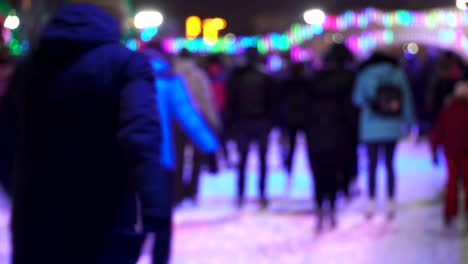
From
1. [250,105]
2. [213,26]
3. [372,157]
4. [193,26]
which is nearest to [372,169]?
[372,157]

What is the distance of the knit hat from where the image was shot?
262 cm

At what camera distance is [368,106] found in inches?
263

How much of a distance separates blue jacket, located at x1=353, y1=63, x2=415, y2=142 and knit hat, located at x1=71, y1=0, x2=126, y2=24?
414 cm

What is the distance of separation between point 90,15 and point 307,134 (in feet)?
13.7

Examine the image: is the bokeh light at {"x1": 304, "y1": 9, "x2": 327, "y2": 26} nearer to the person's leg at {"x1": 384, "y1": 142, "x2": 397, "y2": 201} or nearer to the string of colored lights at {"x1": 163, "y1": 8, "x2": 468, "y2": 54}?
the string of colored lights at {"x1": 163, "y1": 8, "x2": 468, "y2": 54}

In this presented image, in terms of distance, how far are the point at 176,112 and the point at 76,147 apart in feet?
6.71

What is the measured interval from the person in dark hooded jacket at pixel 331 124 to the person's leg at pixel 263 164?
853 mm

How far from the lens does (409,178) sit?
385 inches

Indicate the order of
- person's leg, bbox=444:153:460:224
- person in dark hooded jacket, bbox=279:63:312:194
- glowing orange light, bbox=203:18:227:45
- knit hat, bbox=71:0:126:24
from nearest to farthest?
knit hat, bbox=71:0:126:24 → person's leg, bbox=444:153:460:224 → person in dark hooded jacket, bbox=279:63:312:194 → glowing orange light, bbox=203:18:227:45

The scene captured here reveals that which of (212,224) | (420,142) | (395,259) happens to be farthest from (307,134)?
(420,142)

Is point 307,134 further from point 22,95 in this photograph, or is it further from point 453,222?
point 22,95

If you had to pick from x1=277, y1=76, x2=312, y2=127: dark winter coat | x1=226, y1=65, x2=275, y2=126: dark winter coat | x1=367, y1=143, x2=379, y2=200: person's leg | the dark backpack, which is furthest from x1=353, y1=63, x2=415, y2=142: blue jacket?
x1=226, y1=65, x2=275, y2=126: dark winter coat

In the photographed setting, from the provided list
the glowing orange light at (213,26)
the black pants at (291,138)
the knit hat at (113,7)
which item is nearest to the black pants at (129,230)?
the knit hat at (113,7)

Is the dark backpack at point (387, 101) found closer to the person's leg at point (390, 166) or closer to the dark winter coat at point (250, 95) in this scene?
the person's leg at point (390, 166)
